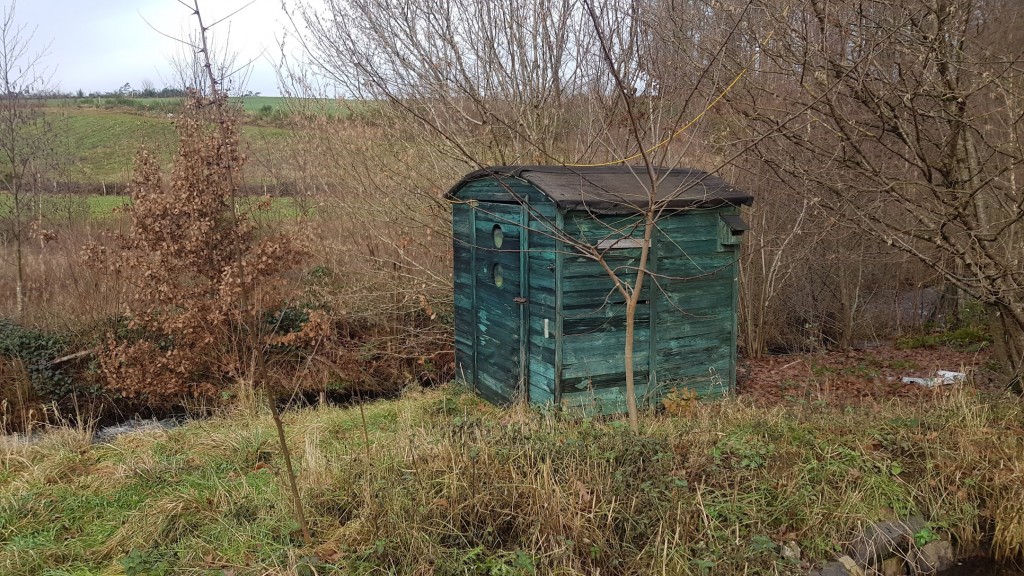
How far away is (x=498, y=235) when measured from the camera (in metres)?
6.91

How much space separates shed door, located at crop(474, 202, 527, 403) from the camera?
6.54 metres

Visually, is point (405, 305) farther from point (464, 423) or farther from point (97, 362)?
point (464, 423)

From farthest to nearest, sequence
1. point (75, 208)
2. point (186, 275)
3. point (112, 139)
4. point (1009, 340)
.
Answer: point (112, 139) → point (75, 208) → point (186, 275) → point (1009, 340)

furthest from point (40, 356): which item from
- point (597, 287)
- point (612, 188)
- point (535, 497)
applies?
point (535, 497)

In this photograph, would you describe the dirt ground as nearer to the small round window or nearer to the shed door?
the shed door

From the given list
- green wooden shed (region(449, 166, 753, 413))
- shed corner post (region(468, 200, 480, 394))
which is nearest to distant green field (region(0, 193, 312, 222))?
shed corner post (region(468, 200, 480, 394))

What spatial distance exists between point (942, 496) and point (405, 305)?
7506 millimetres

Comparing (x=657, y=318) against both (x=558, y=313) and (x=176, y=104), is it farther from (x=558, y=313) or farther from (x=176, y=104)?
(x=176, y=104)

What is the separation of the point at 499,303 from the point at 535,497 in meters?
3.36

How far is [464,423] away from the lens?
4.58 m

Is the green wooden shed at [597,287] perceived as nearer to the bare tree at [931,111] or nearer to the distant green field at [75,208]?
the bare tree at [931,111]

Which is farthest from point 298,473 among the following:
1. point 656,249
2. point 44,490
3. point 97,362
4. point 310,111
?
point 310,111

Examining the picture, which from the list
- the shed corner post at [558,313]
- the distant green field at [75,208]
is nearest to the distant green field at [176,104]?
the distant green field at [75,208]

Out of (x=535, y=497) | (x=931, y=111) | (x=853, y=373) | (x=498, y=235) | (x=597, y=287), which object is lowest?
(x=853, y=373)
